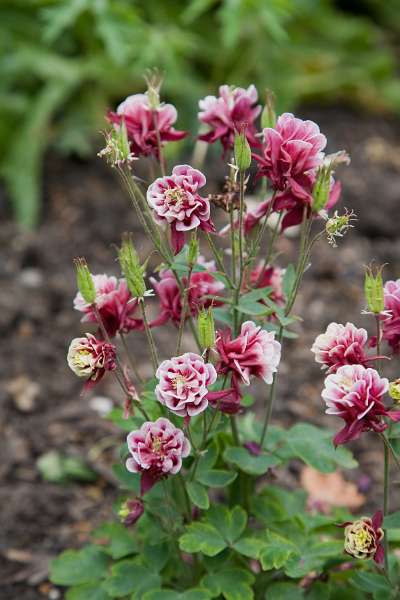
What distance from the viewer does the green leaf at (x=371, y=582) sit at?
5.26 feet

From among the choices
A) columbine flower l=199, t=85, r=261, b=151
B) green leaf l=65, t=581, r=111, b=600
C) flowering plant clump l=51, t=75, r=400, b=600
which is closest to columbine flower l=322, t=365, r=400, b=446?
flowering plant clump l=51, t=75, r=400, b=600

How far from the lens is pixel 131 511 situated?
1.61 m

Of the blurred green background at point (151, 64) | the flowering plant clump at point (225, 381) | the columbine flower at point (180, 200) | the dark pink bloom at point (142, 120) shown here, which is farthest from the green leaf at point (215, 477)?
the blurred green background at point (151, 64)

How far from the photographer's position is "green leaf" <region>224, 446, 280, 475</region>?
66.2 inches

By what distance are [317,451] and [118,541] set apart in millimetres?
436

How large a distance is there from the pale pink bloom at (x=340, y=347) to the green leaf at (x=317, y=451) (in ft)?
1.09

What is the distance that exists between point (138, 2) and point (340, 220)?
2.95 m

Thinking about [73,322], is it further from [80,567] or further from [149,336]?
[149,336]

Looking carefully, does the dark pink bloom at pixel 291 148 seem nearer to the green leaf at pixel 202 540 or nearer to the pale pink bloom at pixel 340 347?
the pale pink bloom at pixel 340 347

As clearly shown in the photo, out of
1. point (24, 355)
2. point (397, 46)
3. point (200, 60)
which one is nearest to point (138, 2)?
point (200, 60)

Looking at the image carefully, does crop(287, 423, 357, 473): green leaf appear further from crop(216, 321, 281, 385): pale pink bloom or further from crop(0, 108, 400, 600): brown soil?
crop(0, 108, 400, 600): brown soil

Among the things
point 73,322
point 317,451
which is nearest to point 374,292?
point 317,451

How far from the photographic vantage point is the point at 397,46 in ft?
14.6

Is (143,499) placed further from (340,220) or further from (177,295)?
(340,220)
